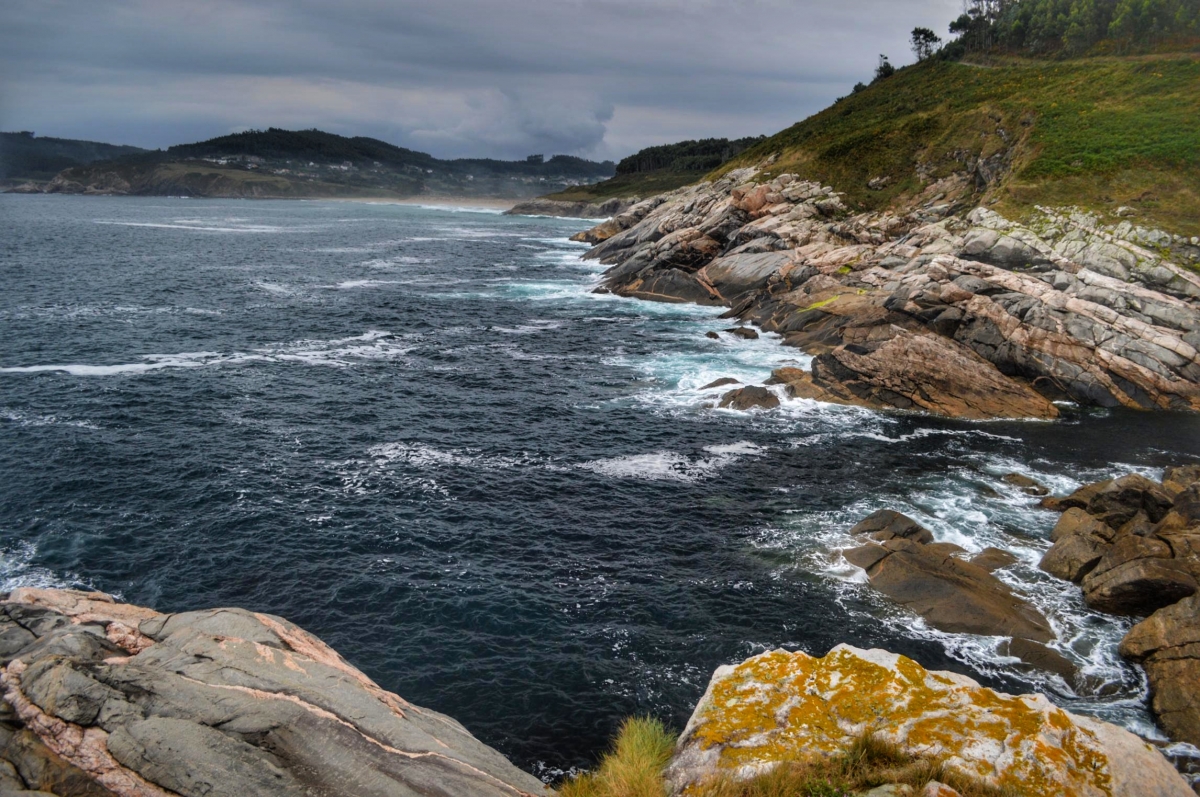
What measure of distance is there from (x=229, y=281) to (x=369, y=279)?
16094 mm

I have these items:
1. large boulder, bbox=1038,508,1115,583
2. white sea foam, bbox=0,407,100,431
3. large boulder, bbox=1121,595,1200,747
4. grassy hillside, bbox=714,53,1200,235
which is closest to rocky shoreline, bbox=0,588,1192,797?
large boulder, bbox=1121,595,1200,747

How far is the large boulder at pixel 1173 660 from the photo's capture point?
20.0 m

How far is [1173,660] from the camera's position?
21.8 meters

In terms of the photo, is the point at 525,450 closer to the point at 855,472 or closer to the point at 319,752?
the point at 855,472

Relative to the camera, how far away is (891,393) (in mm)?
47188

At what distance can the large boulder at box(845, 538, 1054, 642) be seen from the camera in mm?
24641

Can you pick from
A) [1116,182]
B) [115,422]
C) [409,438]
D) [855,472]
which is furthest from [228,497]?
[1116,182]

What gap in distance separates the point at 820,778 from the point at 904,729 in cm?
203

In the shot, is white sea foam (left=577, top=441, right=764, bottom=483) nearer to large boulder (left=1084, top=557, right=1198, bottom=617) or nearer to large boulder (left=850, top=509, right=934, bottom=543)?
large boulder (left=850, top=509, right=934, bottom=543)

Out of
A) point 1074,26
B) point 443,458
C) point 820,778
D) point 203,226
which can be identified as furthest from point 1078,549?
point 203,226

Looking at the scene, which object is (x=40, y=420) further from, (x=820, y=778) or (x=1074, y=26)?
(x=1074, y=26)

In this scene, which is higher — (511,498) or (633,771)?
(633,771)

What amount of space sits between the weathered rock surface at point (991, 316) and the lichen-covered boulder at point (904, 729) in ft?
115

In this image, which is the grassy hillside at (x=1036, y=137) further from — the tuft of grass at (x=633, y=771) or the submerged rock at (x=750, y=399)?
the tuft of grass at (x=633, y=771)
